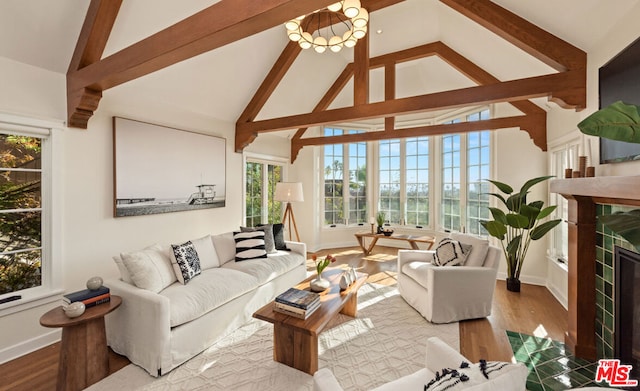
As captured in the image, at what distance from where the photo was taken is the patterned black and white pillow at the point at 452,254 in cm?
306

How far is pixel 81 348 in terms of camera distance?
1.95m

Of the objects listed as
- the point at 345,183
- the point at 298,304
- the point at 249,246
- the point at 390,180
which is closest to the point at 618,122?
the point at 298,304

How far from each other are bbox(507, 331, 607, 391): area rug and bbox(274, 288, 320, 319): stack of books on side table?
1.62 metres

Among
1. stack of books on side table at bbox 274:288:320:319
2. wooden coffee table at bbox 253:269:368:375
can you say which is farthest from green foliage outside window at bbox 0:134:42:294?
stack of books on side table at bbox 274:288:320:319

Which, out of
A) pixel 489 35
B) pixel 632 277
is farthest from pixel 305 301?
pixel 489 35

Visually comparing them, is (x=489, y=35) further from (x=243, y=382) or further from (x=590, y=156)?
(x=243, y=382)

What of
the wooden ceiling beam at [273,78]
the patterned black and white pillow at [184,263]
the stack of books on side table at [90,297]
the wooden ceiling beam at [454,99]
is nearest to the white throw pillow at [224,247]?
the patterned black and white pillow at [184,263]

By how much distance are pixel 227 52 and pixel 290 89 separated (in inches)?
55.0

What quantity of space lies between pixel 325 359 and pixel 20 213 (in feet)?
9.79

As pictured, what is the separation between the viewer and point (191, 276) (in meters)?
2.73

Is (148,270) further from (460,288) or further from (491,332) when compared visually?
(491,332)

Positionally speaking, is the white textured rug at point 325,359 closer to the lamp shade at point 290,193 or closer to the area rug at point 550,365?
the area rug at point 550,365

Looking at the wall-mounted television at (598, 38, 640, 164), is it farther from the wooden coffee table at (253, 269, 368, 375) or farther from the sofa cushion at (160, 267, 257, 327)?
the sofa cushion at (160, 267, 257, 327)

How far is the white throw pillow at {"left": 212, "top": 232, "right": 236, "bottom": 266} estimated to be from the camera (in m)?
3.46
